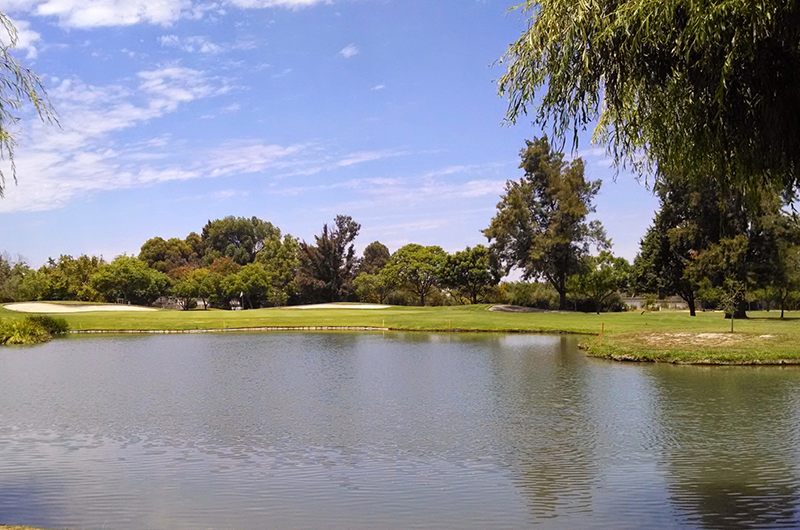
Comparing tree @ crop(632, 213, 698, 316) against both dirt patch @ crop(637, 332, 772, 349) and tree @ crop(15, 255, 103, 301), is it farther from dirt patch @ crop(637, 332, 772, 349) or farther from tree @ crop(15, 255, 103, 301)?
tree @ crop(15, 255, 103, 301)

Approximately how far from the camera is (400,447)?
13.0m

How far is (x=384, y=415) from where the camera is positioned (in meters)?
16.1

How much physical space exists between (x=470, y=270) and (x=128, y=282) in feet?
125

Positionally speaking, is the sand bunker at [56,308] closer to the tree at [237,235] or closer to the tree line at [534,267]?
the tree line at [534,267]

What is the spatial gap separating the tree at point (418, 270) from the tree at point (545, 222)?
55.2 feet

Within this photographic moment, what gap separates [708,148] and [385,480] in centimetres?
665

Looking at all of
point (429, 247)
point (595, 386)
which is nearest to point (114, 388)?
point (595, 386)

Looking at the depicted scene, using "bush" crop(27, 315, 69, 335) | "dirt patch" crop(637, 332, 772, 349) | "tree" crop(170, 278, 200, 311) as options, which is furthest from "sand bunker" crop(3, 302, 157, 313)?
"dirt patch" crop(637, 332, 772, 349)

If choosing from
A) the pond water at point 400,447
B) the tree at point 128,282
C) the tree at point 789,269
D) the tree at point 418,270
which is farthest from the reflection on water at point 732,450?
the tree at point 128,282

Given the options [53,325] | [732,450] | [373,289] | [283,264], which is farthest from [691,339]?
[283,264]

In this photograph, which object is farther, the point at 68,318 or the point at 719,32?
the point at 68,318

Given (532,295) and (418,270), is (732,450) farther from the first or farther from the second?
(418,270)

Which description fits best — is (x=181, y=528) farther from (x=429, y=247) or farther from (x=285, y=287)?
(x=285, y=287)

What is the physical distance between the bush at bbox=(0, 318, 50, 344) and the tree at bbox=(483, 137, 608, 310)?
125ft
